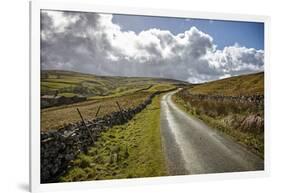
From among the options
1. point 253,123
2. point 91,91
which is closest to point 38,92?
point 91,91

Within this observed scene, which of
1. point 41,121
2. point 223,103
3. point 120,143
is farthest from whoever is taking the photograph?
point 223,103

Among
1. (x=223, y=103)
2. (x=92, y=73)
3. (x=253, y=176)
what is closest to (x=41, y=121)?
(x=92, y=73)

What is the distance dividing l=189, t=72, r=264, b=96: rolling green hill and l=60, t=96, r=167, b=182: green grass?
427 mm

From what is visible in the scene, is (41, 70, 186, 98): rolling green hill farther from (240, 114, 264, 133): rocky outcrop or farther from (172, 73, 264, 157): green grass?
(240, 114, 264, 133): rocky outcrop

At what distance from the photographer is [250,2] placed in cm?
405

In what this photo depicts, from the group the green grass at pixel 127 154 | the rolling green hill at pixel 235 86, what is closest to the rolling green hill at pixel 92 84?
the green grass at pixel 127 154

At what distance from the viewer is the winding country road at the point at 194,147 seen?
3684mm

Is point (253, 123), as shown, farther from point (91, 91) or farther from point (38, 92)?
point (38, 92)

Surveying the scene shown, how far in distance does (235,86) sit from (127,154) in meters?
1.10

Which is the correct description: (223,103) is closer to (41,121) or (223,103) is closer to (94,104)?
(94,104)

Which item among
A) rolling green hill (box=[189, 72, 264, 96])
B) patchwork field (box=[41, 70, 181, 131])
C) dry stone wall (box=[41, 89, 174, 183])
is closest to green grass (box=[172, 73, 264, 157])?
rolling green hill (box=[189, 72, 264, 96])

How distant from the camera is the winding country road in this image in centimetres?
368

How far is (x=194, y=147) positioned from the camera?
3.75m

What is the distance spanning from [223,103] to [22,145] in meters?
1.66
